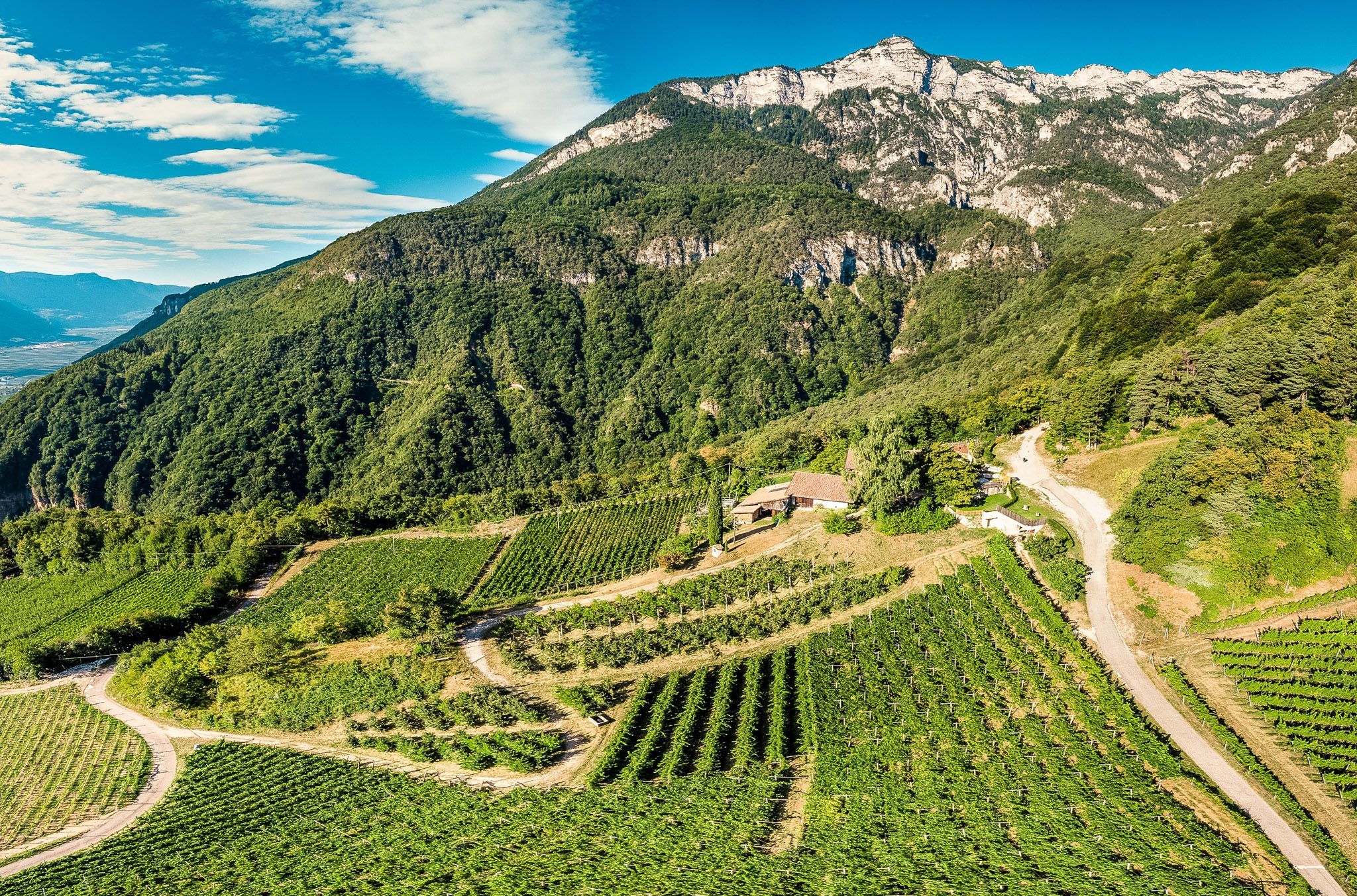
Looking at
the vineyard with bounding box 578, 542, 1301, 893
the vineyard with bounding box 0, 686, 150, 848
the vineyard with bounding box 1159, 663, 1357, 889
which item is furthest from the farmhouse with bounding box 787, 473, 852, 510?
the vineyard with bounding box 0, 686, 150, 848

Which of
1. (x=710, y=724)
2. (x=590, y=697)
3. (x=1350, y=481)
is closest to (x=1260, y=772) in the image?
(x=1350, y=481)

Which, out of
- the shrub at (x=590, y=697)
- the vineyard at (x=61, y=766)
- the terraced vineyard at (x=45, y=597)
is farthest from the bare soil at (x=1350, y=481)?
the terraced vineyard at (x=45, y=597)

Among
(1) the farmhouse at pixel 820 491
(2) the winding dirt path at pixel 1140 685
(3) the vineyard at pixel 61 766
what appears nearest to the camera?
(2) the winding dirt path at pixel 1140 685

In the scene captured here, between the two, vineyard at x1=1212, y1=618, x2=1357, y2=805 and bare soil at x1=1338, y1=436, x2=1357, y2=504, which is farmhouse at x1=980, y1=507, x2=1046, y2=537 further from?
bare soil at x1=1338, y1=436, x2=1357, y2=504

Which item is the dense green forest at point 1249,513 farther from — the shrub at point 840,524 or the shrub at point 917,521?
the shrub at point 840,524

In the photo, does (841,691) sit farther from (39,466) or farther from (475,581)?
(39,466)
